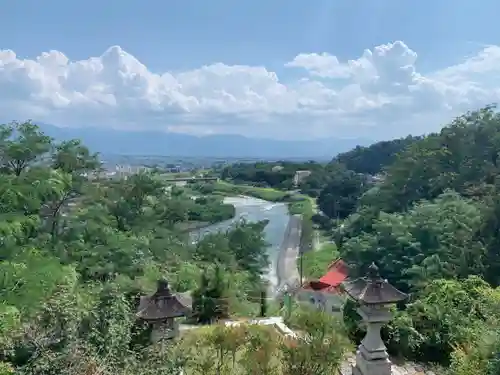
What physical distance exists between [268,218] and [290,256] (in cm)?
1242

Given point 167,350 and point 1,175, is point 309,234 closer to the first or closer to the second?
point 1,175

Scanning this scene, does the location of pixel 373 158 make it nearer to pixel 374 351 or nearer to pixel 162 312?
pixel 374 351

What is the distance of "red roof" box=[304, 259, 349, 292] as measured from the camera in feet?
65.0

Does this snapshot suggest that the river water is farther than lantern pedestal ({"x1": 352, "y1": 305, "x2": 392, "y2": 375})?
Yes

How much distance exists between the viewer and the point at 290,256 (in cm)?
3531

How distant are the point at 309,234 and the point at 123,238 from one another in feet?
92.5

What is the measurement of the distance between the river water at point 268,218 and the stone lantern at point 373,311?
67.1ft

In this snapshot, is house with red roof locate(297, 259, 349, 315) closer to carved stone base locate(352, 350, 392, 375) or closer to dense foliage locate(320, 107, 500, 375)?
dense foliage locate(320, 107, 500, 375)

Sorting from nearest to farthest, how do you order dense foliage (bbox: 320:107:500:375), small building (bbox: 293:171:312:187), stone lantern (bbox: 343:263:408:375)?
stone lantern (bbox: 343:263:408:375) < dense foliage (bbox: 320:107:500:375) < small building (bbox: 293:171:312:187)

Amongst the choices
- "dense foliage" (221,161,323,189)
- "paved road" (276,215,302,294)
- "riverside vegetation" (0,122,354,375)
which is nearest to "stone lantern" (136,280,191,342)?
"riverside vegetation" (0,122,354,375)

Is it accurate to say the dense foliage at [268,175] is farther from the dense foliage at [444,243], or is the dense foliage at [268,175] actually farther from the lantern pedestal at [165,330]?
the lantern pedestal at [165,330]

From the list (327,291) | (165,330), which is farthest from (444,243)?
(165,330)

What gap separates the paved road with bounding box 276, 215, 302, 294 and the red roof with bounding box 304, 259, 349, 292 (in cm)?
288

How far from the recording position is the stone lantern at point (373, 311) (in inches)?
292
